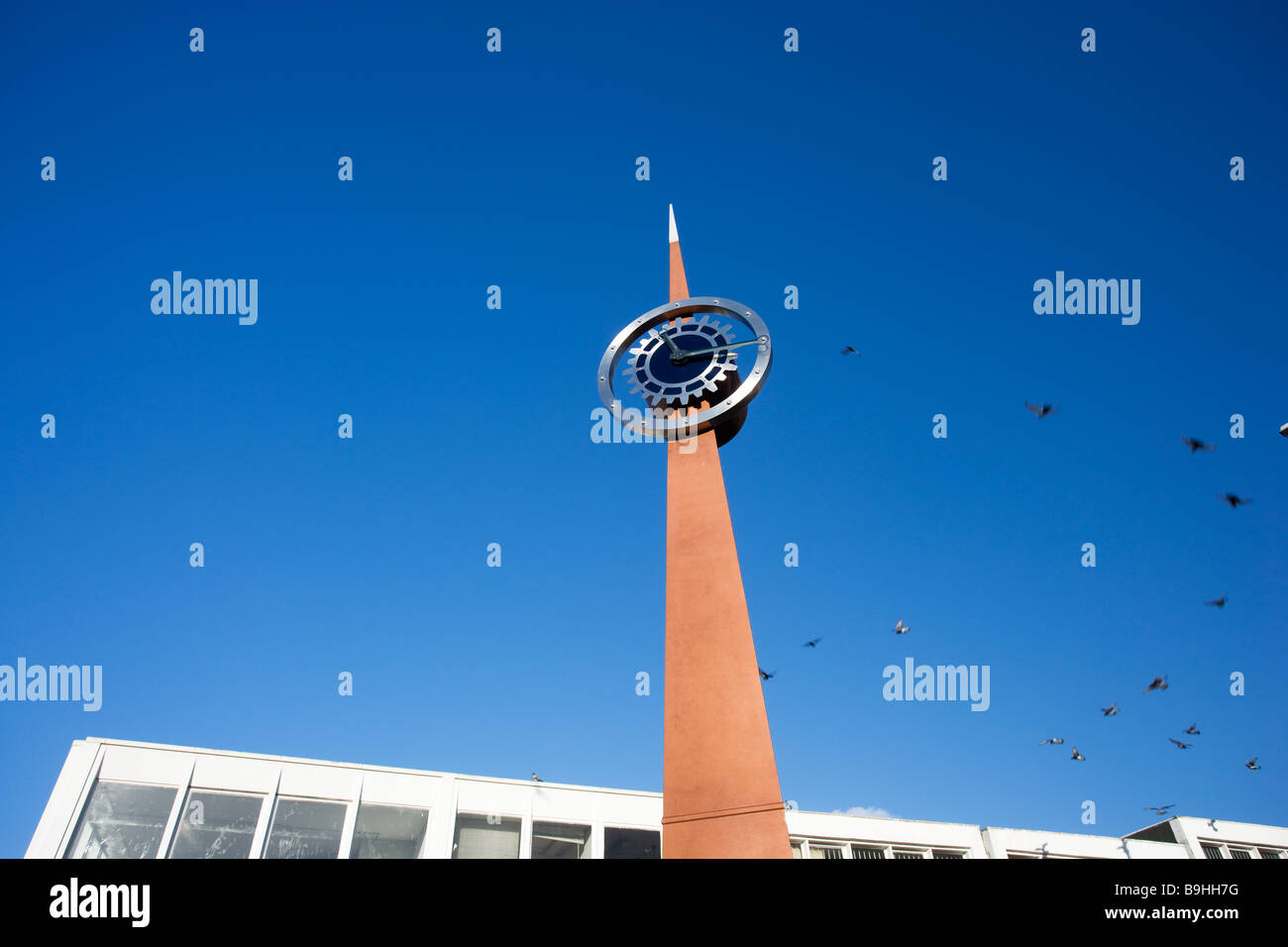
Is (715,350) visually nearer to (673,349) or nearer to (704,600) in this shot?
(673,349)

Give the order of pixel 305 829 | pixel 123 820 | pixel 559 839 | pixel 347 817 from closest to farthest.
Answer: pixel 123 820, pixel 305 829, pixel 347 817, pixel 559 839

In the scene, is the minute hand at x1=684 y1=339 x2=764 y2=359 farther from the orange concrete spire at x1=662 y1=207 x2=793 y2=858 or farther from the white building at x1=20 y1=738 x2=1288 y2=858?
the white building at x1=20 y1=738 x2=1288 y2=858

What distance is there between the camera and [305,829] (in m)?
24.6

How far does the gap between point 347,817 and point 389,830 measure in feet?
4.75

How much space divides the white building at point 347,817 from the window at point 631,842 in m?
0.04

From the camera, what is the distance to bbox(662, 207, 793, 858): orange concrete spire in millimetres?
12164

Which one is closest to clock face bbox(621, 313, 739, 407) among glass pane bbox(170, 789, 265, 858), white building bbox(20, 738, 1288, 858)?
white building bbox(20, 738, 1288, 858)

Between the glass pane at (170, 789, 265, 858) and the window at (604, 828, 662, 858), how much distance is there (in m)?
11.6

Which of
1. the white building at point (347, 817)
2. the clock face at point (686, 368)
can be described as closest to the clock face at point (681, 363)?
the clock face at point (686, 368)

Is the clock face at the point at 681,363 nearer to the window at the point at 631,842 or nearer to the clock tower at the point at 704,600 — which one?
the clock tower at the point at 704,600

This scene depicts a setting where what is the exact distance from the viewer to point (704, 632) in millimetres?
14016

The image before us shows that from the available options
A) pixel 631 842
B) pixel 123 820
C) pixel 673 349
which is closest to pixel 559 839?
pixel 631 842
